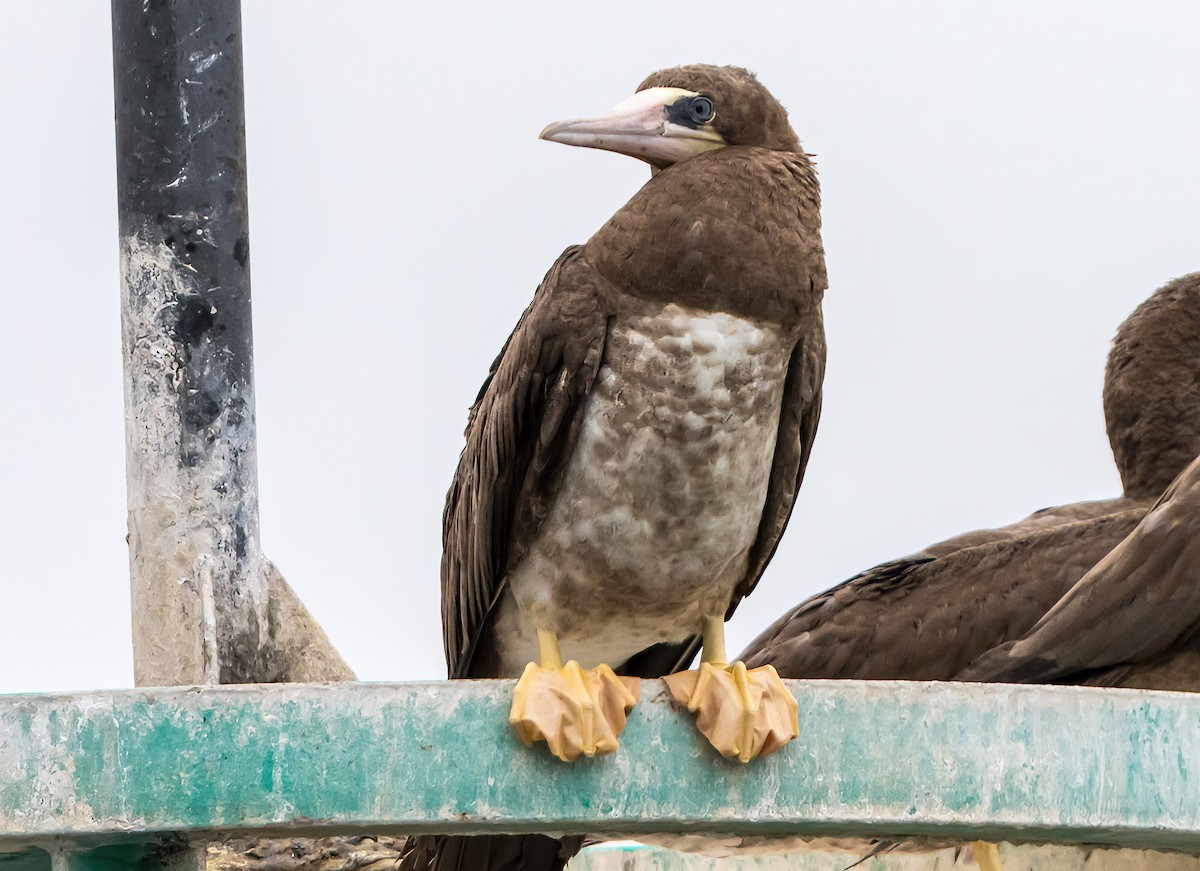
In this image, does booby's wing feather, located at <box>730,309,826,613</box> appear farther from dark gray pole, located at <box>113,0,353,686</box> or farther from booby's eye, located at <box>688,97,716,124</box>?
dark gray pole, located at <box>113,0,353,686</box>

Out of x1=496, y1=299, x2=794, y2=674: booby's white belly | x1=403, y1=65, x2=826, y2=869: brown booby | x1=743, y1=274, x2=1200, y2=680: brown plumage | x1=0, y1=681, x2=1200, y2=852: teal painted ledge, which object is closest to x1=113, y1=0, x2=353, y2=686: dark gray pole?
x1=743, y1=274, x2=1200, y2=680: brown plumage

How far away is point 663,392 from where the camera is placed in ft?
12.0

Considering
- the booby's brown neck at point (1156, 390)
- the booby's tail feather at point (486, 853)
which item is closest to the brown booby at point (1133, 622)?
the booby's brown neck at point (1156, 390)

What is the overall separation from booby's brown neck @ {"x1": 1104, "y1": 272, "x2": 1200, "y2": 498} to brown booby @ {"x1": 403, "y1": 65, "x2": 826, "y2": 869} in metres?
2.99

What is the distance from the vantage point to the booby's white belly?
3639 mm

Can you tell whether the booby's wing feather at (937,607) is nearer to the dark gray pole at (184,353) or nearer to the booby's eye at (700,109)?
the dark gray pole at (184,353)

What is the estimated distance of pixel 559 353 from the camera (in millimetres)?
3703

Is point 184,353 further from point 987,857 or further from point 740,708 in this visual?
point 740,708

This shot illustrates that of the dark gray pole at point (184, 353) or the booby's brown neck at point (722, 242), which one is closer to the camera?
the booby's brown neck at point (722, 242)

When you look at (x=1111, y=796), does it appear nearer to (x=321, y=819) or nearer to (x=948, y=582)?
(x=321, y=819)

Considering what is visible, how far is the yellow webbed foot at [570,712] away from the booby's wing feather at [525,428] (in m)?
0.67

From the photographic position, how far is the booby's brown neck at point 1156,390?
21.5ft

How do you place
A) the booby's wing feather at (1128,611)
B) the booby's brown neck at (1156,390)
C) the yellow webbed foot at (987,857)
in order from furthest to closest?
the booby's brown neck at (1156,390) < the yellow webbed foot at (987,857) < the booby's wing feather at (1128,611)

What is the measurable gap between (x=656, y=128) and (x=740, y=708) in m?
1.26
